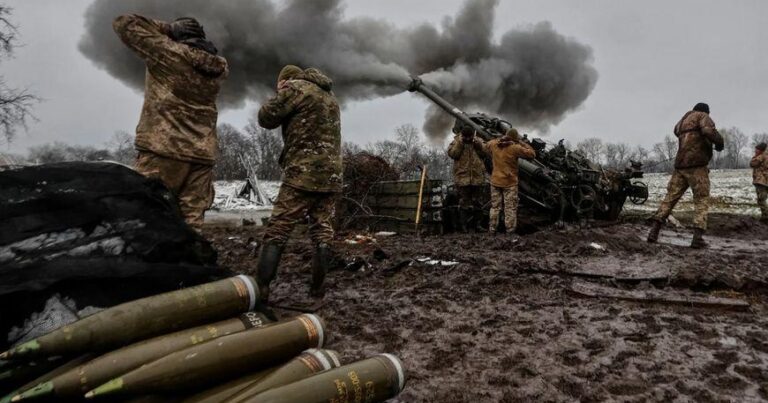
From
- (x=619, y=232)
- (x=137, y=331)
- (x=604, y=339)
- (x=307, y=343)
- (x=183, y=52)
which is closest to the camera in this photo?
(x=137, y=331)

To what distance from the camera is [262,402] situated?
3.41 feet

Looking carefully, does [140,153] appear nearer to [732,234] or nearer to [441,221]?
[441,221]

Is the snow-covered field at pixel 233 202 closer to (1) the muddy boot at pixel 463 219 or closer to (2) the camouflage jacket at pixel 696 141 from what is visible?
(1) the muddy boot at pixel 463 219

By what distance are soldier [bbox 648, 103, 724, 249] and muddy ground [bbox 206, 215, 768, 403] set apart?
3.03 feet

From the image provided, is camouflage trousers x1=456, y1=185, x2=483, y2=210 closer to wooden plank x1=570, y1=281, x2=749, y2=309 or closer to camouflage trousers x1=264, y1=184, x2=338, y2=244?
wooden plank x1=570, y1=281, x2=749, y2=309

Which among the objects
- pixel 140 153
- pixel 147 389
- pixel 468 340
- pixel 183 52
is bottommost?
pixel 468 340

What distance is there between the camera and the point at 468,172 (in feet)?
26.0

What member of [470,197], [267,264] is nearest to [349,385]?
[267,264]

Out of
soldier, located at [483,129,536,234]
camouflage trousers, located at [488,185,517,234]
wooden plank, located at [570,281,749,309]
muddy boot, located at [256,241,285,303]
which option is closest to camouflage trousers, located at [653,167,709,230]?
soldier, located at [483,129,536,234]

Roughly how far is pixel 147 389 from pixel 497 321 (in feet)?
7.04

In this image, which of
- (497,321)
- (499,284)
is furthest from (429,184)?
(497,321)

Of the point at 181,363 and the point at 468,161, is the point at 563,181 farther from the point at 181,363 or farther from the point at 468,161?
the point at 181,363

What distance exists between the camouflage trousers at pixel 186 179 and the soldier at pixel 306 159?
0.50 meters

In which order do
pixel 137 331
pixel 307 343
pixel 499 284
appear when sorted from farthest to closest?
pixel 499 284 → pixel 307 343 → pixel 137 331
